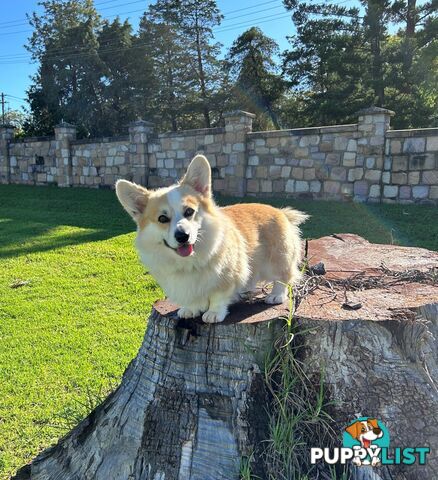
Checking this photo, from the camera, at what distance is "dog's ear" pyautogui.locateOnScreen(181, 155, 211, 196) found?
224 cm

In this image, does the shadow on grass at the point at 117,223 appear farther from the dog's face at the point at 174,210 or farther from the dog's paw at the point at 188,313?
the dog's paw at the point at 188,313

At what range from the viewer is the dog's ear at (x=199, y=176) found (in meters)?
2.24

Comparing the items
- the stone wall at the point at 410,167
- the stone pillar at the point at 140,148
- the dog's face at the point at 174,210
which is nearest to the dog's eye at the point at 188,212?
the dog's face at the point at 174,210

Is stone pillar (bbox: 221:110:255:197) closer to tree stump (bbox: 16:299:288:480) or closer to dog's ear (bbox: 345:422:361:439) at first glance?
tree stump (bbox: 16:299:288:480)

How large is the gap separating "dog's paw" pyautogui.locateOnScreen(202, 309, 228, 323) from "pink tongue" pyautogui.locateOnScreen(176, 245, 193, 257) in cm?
31

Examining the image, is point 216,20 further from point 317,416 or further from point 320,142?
point 317,416

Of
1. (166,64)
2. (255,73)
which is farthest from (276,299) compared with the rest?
(166,64)

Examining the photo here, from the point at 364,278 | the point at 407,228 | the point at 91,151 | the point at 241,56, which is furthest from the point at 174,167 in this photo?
the point at 241,56

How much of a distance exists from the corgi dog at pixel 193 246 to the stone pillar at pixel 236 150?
938cm

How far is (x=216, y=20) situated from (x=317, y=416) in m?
25.4

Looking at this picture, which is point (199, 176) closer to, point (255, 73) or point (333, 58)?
point (333, 58)

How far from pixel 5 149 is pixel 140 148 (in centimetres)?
799

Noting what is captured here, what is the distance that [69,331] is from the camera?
448 centimetres

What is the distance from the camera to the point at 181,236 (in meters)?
1.91
